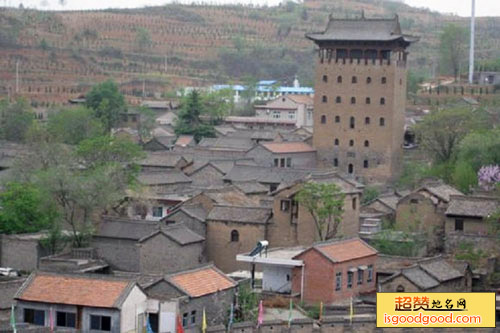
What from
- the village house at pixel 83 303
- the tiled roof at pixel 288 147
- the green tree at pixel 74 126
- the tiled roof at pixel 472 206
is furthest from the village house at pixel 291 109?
the village house at pixel 83 303

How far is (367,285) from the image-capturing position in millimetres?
37312

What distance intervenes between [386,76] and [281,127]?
52.0ft

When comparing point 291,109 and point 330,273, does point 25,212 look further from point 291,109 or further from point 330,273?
point 291,109

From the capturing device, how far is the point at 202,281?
107 feet

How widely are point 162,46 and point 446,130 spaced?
8180 centimetres

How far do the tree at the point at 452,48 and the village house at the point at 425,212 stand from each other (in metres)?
47.8

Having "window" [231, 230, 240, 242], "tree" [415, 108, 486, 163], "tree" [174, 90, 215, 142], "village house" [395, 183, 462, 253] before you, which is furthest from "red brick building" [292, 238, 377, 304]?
"tree" [174, 90, 215, 142]

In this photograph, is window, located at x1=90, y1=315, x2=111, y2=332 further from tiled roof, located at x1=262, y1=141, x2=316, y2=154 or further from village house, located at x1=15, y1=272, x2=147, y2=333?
tiled roof, located at x1=262, y1=141, x2=316, y2=154

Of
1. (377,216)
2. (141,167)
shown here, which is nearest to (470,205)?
(377,216)

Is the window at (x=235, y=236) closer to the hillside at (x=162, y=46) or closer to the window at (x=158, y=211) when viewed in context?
the window at (x=158, y=211)

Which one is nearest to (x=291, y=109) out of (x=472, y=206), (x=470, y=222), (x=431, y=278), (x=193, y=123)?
(x=193, y=123)

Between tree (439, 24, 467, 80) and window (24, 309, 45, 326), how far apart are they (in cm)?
6301

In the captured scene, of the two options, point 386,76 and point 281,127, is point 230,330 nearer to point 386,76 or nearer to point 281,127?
point 386,76

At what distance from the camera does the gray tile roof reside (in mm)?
40719
